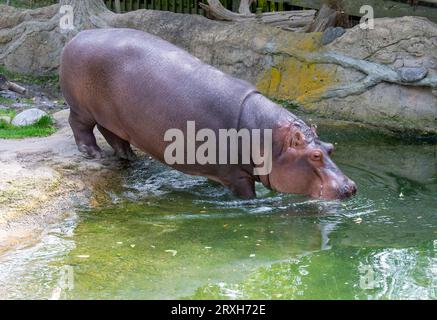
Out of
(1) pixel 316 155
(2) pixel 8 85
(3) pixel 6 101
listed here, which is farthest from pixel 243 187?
(2) pixel 8 85

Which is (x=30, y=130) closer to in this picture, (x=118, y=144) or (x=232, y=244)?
(x=118, y=144)

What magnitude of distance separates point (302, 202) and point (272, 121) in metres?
0.73

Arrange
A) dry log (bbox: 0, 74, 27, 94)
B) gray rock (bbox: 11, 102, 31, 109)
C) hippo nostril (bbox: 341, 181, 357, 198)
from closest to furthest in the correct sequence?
1. hippo nostril (bbox: 341, 181, 357, 198)
2. gray rock (bbox: 11, 102, 31, 109)
3. dry log (bbox: 0, 74, 27, 94)

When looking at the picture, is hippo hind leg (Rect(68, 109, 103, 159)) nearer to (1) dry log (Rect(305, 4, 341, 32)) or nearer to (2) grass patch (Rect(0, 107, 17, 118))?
(2) grass patch (Rect(0, 107, 17, 118))

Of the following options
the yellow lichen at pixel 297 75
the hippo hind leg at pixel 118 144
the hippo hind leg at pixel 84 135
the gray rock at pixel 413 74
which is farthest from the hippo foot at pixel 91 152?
the gray rock at pixel 413 74

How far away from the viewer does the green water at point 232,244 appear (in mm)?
4359

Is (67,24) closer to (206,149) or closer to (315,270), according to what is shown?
(206,149)

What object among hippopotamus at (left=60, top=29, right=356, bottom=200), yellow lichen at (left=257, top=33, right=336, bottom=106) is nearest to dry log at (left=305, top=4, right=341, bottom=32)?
yellow lichen at (left=257, top=33, right=336, bottom=106)

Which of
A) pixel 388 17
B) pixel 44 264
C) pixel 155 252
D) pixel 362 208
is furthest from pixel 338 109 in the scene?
pixel 44 264

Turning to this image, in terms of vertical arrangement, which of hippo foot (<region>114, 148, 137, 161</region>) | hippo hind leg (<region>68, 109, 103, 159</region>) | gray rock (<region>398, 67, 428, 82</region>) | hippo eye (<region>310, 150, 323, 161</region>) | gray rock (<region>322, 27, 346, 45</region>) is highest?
gray rock (<region>322, 27, 346, 45</region>)

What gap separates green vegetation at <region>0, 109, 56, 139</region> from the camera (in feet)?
26.2

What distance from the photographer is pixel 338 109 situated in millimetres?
8836

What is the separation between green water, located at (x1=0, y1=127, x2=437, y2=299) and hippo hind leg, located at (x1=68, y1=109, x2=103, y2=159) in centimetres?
39

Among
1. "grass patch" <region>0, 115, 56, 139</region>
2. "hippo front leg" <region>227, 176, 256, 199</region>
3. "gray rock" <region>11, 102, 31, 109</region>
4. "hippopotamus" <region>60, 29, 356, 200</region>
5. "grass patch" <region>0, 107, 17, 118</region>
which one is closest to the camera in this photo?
"hippopotamus" <region>60, 29, 356, 200</region>
